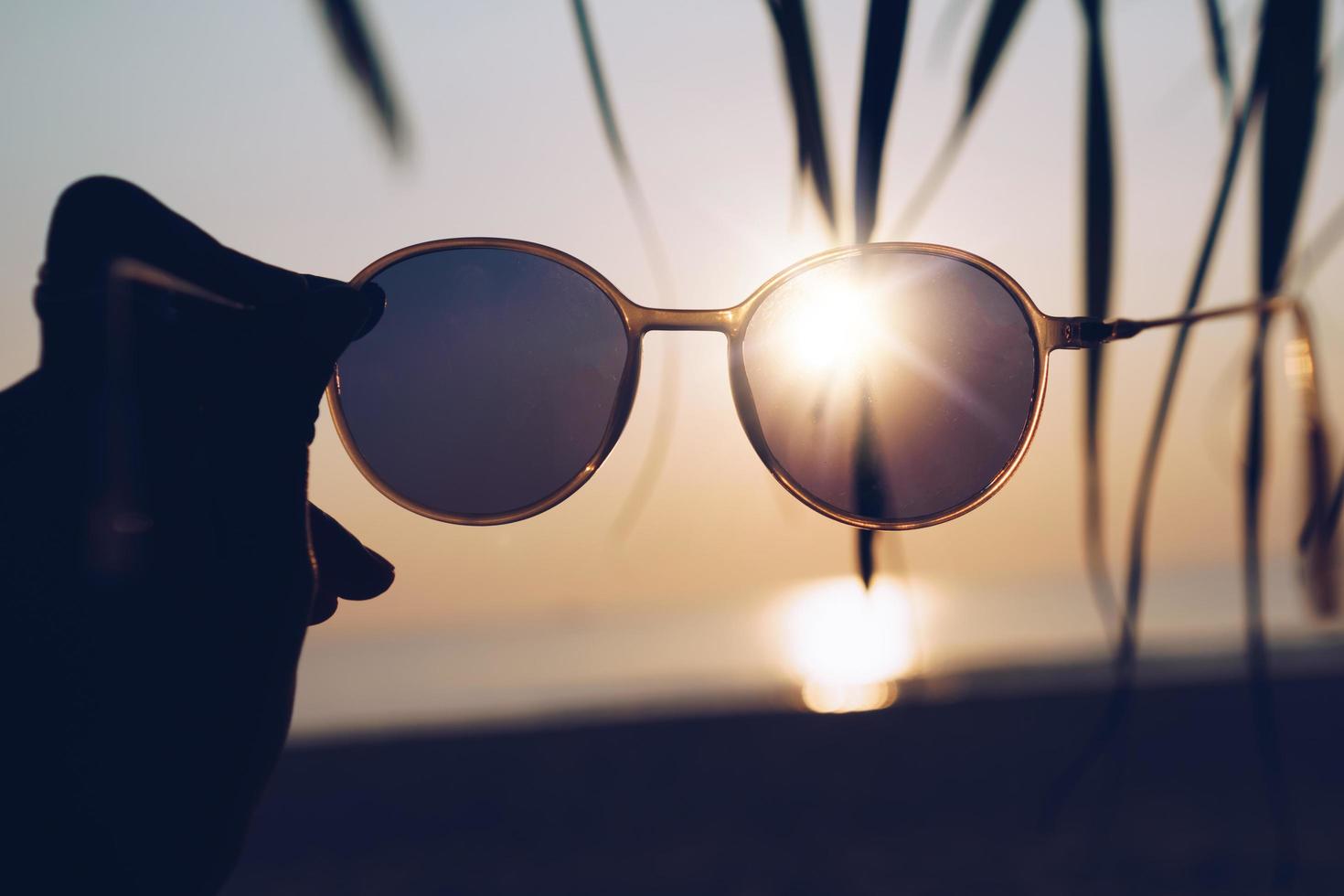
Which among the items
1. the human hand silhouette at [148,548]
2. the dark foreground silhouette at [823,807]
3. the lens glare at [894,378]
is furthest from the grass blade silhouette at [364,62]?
the dark foreground silhouette at [823,807]

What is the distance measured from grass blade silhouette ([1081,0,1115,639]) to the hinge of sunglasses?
0.05 ft

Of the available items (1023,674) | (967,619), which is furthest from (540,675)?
(967,619)

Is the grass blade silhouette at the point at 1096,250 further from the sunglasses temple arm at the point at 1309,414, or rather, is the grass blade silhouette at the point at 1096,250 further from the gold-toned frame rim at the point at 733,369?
the gold-toned frame rim at the point at 733,369

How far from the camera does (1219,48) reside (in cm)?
66

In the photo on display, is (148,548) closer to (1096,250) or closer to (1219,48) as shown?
(1096,250)

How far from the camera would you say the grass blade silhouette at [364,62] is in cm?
61

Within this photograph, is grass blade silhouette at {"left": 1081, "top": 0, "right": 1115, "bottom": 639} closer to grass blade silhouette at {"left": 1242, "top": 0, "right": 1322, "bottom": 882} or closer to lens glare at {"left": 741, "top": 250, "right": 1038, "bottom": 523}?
grass blade silhouette at {"left": 1242, "top": 0, "right": 1322, "bottom": 882}

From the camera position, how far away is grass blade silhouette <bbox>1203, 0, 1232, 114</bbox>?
0.65m

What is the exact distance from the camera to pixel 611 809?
7.82 m

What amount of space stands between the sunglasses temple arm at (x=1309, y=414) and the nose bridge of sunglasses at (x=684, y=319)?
0.32 meters

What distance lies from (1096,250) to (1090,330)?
10 cm

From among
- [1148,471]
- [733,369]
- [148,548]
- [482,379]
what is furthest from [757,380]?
[148,548]

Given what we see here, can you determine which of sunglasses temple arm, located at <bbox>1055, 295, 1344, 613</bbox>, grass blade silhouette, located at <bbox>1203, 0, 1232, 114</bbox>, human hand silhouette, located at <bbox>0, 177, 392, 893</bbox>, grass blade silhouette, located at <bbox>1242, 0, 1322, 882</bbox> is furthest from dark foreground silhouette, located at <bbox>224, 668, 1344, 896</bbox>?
human hand silhouette, located at <bbox>0, 177, 392, 893</bbox>

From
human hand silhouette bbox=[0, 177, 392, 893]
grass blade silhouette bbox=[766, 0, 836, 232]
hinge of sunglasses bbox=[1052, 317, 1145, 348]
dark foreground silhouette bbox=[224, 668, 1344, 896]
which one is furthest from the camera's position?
dark foreground silhouette bbox=[224, 668, 1344, 896]
